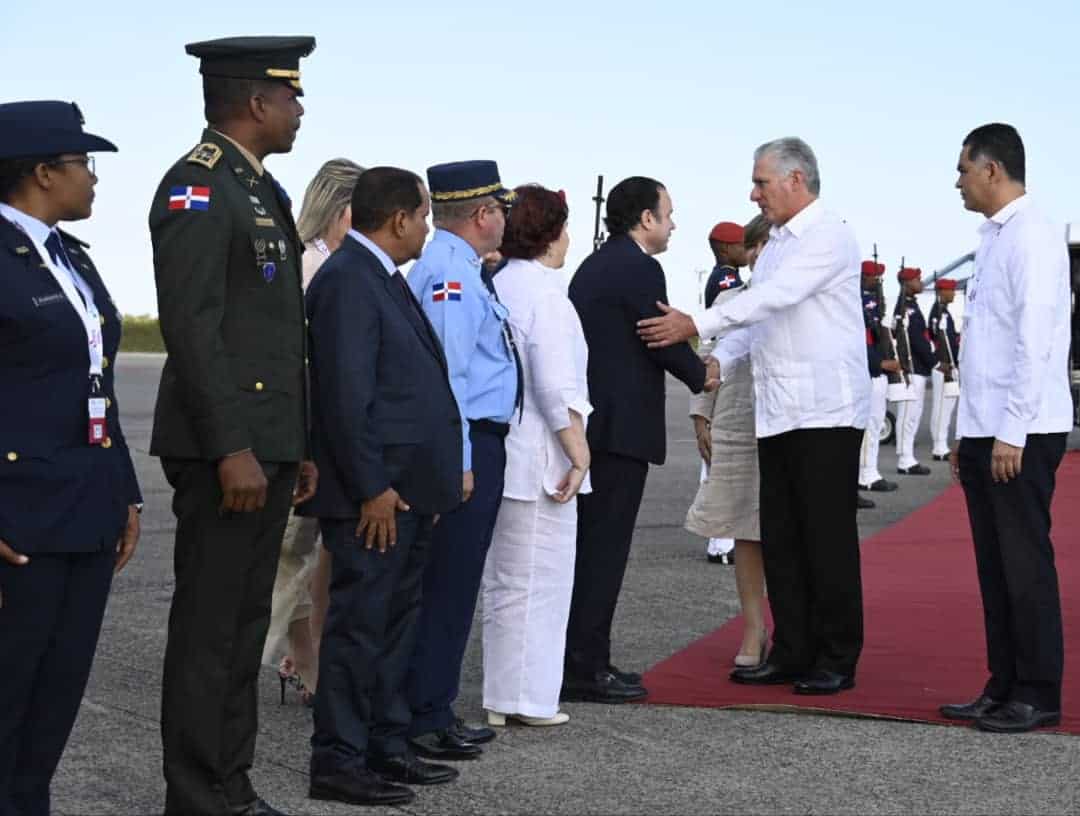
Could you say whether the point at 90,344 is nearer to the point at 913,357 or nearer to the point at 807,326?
the point at 807,326

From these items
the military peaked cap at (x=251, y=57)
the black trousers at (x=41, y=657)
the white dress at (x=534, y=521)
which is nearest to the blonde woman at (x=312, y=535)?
the white dress at (x=534, y=521)

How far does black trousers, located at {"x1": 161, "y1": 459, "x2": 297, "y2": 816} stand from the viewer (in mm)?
4516

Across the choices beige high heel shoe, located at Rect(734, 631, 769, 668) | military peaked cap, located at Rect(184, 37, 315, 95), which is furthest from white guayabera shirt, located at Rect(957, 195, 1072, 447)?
military peaked cap, located at Rect(184, 37, 315, 95)

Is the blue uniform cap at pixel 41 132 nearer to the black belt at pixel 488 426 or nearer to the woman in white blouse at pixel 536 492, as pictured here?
the black belt at pixel 488 426

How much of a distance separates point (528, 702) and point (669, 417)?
22213mm

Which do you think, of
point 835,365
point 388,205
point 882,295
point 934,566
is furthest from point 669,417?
point 388,205

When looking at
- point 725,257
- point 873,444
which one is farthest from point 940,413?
point 725,257

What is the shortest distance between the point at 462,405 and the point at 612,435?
115cm

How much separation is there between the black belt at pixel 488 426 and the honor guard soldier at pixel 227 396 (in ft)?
3.88

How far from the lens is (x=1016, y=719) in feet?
20.0

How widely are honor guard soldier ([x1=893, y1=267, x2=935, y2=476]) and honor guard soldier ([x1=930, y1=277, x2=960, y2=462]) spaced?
12.6 inches

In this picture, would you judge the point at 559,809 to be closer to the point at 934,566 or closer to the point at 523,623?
the point at 523,623

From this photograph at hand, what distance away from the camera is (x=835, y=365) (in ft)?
22.6

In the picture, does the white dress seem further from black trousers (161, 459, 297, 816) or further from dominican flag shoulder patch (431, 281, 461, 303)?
black trousers (161, 459, 297, 816)
